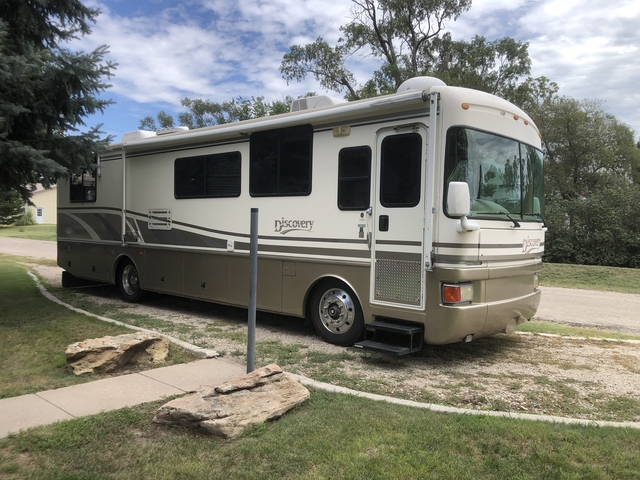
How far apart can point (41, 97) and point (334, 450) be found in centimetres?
650

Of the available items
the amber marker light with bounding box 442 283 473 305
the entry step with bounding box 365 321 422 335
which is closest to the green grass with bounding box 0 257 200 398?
the entry step with bounding box 365 321 422 335

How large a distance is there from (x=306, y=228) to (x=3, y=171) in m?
4.36

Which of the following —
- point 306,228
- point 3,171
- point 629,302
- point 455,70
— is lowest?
point 629,302

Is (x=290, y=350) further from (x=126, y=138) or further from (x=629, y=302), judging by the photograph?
(x=629, y=302)

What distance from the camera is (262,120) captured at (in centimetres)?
741

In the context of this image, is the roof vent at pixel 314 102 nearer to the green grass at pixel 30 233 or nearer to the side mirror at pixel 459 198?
the side mirror at pixel 459 198

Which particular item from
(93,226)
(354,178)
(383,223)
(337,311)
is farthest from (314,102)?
(93,226)

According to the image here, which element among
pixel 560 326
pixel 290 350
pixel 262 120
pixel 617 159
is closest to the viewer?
pixel 290 350

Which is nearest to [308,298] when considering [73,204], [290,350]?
[290,350]

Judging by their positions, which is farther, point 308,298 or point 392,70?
point 392,70

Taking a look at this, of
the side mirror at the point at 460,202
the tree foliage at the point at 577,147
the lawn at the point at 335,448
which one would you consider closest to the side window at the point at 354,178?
the side mirror at the point at 460,202

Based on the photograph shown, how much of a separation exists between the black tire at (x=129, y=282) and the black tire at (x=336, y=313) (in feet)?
14.4

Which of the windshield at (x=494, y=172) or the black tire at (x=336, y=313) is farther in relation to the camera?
the black tire at (x=336, y=313)

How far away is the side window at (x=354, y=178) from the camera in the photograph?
6297mm
